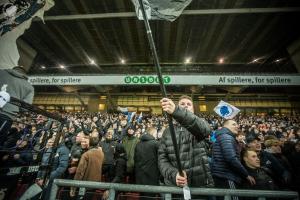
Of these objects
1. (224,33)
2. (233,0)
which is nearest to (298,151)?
(233,0)

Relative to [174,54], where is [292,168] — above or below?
Result: below

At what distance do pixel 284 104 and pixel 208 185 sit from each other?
27923 mm

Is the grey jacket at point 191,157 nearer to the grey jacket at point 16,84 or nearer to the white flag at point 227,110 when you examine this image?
the grey jacket at point 16,84

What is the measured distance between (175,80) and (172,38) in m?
5.27

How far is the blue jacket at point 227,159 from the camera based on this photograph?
10.3ft

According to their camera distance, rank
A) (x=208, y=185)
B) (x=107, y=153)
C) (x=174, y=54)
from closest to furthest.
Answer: (x=208, y=185) → (x=107, y=153) → (x=174, y=54)

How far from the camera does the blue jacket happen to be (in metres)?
3.15

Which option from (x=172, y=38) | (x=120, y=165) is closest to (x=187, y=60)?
(x=172, y=38)

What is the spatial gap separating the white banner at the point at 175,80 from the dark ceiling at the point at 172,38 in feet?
2.84

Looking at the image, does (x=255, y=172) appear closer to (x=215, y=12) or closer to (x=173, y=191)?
(x=173, y=191)

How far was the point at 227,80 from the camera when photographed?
37.3 ft

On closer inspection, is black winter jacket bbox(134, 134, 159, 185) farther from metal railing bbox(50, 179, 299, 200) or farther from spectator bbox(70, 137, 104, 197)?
metal railing bbox(50, 179, 299, 200)

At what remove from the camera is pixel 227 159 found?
10.5 feet

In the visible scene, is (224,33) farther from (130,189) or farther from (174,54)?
(130,189)
